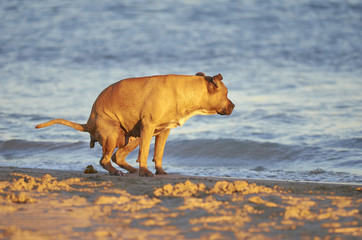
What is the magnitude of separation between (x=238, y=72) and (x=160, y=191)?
14.6m

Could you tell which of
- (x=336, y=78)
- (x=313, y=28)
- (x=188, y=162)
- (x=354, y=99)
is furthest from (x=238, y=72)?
(x=188, y=162)

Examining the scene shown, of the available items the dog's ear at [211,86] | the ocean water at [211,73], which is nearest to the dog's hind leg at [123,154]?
the ocean water at [211,73]

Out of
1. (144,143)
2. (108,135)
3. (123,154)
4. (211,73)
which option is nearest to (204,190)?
(144,143)

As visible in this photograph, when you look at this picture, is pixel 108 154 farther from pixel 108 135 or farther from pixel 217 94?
pixel 217 94

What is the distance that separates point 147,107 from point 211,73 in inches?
494

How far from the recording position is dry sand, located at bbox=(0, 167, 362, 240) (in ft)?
13.1

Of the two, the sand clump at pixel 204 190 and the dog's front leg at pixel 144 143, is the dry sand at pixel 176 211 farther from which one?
the dog's front leg at pixel 144 143

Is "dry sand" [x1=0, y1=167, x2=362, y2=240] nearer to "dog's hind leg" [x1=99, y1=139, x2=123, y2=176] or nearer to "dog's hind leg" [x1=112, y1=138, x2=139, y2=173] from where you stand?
"dog's hind leg" [x1=99, y1=139, x2=123, y2=176]

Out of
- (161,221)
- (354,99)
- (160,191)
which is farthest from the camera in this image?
(354,99)

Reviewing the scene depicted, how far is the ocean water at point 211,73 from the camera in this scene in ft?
34.4

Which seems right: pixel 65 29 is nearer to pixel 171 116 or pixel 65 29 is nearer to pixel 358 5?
pixel 358 5

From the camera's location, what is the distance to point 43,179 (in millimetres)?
6562

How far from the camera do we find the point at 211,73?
64.8ft

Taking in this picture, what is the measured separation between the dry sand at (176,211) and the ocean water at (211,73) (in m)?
3.07
